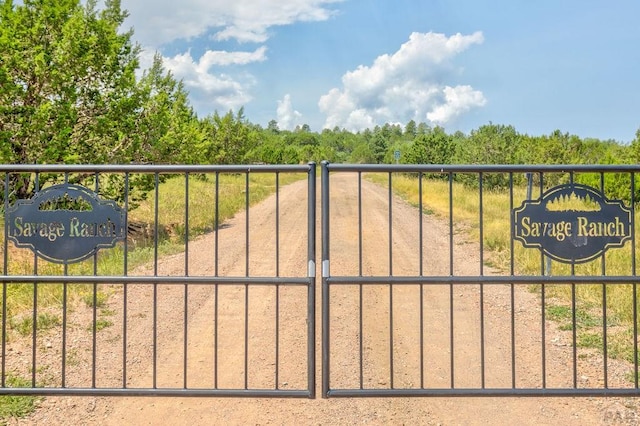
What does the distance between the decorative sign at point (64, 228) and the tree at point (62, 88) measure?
6755 millimetres

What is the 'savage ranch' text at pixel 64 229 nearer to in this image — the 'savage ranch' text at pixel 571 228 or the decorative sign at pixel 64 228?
the decorative sign at pixel 64 228

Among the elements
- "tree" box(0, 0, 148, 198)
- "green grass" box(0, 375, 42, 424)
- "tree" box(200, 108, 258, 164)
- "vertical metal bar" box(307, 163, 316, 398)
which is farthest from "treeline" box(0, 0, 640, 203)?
"tree" box(200, 108, 258, 164)

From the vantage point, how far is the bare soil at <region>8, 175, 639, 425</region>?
3.75 meters

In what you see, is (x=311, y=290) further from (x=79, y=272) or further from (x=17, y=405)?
(x=79, y=272)

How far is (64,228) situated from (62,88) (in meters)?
7.95

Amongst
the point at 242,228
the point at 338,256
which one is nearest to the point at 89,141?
the point at 242,228

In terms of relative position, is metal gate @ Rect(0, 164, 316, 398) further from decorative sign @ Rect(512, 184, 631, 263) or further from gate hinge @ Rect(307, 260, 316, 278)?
decorative sign @ Rect(512, 184, 631, 263)

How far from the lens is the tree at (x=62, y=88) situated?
382 inches

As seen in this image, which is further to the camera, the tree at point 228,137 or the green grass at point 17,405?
the tree at point 228,137

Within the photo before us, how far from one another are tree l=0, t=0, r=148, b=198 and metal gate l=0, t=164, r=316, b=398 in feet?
3.37

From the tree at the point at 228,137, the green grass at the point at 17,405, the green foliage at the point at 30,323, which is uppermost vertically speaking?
the tree at the point at 228,137

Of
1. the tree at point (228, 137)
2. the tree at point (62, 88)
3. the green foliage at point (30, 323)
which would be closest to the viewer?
the green foliage at point (30, 323)

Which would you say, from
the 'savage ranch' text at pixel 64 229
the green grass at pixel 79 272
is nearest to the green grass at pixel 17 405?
the green grass at pixel 79 272

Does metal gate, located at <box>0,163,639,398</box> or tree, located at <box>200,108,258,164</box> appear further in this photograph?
tree, located at <box>200,108,258,164</box>
